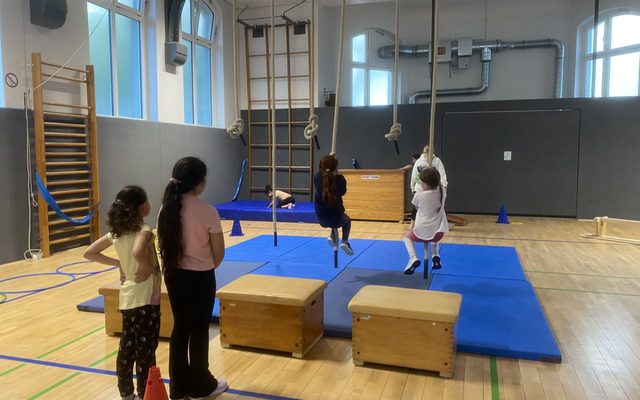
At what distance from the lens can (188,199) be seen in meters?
2.44

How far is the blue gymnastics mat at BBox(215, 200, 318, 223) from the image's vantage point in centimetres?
931

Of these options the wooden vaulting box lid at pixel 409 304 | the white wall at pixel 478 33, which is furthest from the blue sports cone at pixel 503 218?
the wooden vaulting box lid at pixel 409 304

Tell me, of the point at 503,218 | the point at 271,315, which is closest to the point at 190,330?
the point at 271,315

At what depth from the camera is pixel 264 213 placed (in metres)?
9.43

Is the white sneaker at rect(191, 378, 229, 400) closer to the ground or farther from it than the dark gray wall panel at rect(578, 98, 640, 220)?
closer to the ground

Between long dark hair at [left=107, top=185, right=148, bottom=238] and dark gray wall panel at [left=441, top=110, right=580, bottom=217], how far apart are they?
345 inches

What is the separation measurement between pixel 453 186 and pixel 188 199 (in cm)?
869

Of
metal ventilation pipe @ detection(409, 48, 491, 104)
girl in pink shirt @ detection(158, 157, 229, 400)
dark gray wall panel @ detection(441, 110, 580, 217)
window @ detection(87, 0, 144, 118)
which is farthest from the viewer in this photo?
metal ventilation pipe @ detection(409, 48, 491, 104)

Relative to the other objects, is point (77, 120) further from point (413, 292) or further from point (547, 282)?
point (547, 282)

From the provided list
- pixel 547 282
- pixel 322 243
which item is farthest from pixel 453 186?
pixel 547 282

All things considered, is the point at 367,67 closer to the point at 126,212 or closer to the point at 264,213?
the point at 264,213

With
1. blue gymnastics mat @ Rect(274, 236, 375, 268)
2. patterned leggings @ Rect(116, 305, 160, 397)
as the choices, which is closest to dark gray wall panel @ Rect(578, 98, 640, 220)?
blue gymnastics mat @ Rect(274, 236, 375, 268)

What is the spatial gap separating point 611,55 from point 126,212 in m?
10.6

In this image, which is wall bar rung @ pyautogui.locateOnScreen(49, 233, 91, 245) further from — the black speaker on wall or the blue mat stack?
the black speaker on wall
